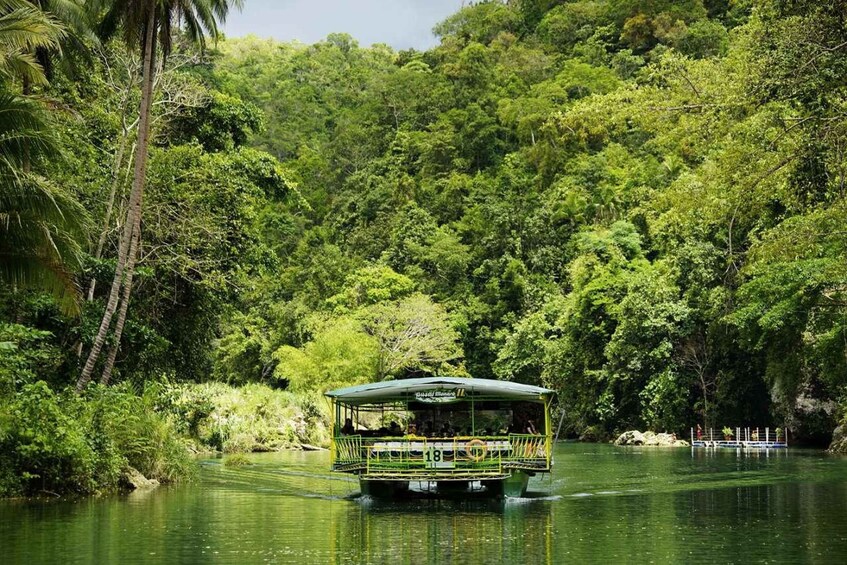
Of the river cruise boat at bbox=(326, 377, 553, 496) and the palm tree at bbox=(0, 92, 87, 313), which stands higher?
the palm tree at bbox=(0, 92, 87, 313)

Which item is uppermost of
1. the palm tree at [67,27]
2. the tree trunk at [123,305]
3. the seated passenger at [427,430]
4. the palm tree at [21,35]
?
the palm tree at [67,27]

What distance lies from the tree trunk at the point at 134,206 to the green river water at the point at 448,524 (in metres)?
4.08

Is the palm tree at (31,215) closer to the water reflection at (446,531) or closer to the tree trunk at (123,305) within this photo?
the tree trunk at (123,305)

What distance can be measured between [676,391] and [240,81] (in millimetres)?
61005

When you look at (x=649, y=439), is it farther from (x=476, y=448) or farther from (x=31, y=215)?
(x=31, y=215)

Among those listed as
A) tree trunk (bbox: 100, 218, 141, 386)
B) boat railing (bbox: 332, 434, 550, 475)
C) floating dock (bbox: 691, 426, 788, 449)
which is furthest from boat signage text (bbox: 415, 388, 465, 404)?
floating dock (bbox: 691, 426, 788, 449)

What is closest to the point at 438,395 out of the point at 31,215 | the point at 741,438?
the point at 31,215

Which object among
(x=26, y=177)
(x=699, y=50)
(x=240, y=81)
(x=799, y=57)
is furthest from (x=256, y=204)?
(x=240, y=81)

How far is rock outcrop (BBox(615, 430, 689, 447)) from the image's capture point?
2232 inches

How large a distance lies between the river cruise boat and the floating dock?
93.7ft

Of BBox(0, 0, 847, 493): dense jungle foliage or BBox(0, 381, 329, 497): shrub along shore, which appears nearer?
BBox(0, 381, 329, 497): shrub along shore

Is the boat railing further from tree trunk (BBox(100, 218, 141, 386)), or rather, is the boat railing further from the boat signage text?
tree trunk (BBox(100, 218, 141, 386))

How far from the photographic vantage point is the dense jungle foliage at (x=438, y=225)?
73.9 feet

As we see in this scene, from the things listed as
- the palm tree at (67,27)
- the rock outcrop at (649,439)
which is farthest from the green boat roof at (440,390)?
the rock outcrop at (649,439)
